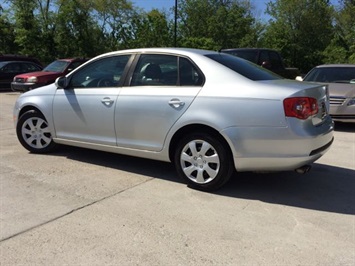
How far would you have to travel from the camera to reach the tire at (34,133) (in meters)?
6.08

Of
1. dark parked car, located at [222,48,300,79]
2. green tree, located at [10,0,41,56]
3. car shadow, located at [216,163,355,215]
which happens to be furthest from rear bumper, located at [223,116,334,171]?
green tree, located at [10,0,41,56]

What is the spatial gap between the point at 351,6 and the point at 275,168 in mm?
34138

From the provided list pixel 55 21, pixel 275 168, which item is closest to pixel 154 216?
pixel 275 168

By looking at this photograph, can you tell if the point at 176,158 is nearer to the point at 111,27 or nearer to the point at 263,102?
the point at 263,102

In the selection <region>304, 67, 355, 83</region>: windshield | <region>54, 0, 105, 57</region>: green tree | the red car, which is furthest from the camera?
<region>54, 0, 105, 57</region>: green tree

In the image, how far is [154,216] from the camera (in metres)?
3.98

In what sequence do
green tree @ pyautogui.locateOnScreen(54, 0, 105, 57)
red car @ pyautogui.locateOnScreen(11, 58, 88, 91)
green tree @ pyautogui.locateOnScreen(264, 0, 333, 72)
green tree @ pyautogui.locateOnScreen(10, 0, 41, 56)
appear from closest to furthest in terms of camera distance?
red car @ pyautogui.locateOnScreen(11, 58, 88, 91)
green tree @ pyautogui.locateOnScreen(10, 0, 41, 56)
green tree @ pyautogui.locateOnScreen(54, 0, 105, 57)
green tree @ pyautogui.locateOnScreen(264, 0, 333, 72)

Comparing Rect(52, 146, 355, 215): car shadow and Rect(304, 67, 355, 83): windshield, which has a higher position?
Rect(304, 67, 355, 83): windshield

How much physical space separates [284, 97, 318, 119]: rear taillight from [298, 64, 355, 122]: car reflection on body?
4821mm

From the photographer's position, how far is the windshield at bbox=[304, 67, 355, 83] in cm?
991

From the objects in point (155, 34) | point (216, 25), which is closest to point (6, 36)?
point (155, 34)

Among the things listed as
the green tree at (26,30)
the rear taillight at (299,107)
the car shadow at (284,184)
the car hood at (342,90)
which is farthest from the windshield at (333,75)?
the green tree at (26,30)

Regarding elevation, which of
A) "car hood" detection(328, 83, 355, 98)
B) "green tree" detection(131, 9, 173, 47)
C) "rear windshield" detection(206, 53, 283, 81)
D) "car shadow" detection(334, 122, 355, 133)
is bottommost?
"car shadow" detection(334, 122, 355, 133)

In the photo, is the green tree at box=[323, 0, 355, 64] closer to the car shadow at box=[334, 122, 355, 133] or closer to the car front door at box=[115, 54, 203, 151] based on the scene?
the car shadow at box=[334, 122, 355, 133]
